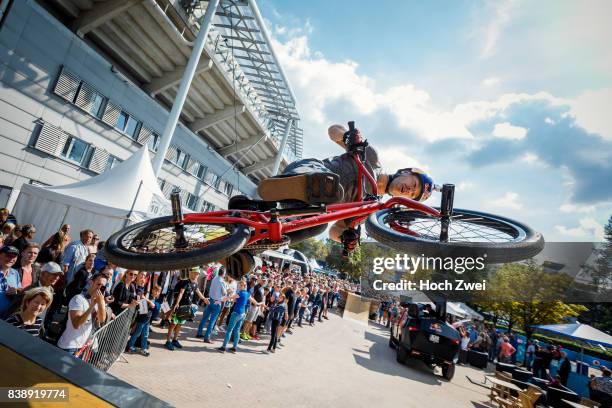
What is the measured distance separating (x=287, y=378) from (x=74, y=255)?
5549 millimetres

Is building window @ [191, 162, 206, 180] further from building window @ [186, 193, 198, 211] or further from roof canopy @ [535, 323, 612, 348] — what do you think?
roof canopy @ [535, 323, 612, 348]

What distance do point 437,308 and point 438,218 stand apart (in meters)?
8.78

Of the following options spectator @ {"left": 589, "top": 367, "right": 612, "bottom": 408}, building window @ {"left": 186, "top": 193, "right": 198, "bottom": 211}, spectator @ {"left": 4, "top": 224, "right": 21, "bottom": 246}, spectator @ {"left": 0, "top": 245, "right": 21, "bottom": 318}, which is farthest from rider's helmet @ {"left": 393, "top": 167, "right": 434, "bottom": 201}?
building window @ {"left": 186, "top": 193, "right": 198, "bottom": 211}

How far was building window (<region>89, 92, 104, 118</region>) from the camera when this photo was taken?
47.9 feet

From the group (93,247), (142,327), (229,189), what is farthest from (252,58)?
(142,327)

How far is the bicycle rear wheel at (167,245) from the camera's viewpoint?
7.67 feet

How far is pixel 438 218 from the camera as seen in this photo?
378 cm

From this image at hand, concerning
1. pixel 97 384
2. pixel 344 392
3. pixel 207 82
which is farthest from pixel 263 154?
pixel 97 384

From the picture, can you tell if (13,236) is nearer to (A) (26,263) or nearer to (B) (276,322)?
(A) (26,263)

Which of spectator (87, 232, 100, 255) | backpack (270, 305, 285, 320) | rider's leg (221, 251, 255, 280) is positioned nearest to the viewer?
rider's leg (221, 251, 255, 280)

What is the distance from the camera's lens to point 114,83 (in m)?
15.6

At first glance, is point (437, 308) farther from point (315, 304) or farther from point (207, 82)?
point (207, 82)

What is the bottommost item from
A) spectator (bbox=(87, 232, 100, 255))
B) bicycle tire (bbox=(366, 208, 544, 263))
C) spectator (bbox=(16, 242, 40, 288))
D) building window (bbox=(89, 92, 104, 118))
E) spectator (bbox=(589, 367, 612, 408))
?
spectator (bbox=(589, 367, 612, 408))

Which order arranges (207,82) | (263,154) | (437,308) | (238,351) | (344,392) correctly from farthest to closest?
(263,154)
(207,82)
(437,308)
(238,351)
(344,392)
